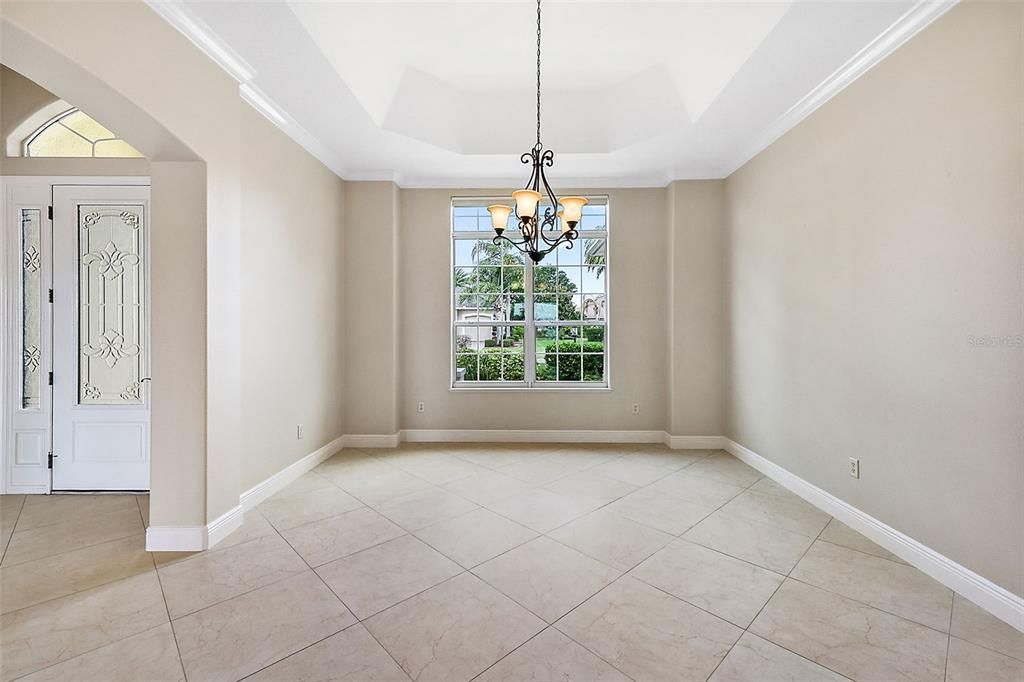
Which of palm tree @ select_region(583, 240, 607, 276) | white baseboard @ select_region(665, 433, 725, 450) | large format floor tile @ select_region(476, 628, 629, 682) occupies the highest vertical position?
palm tree @ select_region(583, 240, 607, 276)

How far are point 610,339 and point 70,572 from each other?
14.7ft

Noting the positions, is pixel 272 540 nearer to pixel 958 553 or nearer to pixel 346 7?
pixel 346 7

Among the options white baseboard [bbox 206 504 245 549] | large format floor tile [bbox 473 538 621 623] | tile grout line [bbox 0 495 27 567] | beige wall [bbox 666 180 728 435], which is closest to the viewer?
large format floor tile [bbox 473 538 621 623]

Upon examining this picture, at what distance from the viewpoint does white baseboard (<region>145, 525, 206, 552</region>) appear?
95.5 inches

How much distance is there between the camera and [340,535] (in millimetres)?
2641

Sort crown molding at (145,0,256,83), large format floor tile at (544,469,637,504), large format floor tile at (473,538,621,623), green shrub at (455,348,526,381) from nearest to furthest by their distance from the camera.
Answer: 1. large format floor tile at (473,538,621,623)
2. crown molding at (145,0,256,83)
3. large format floor tile at (544,469,637,504)
4. green shrub at (455,348,526,381)

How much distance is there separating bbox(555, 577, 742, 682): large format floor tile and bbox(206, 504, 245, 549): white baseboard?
6.95 feet

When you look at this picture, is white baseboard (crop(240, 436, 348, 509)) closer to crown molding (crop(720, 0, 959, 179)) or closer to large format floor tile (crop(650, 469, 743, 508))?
large format floor tile (crop(650, 469, 743, 508))

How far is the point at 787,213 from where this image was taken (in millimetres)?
3402

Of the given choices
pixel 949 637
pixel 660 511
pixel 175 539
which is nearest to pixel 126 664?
pixel 175 539

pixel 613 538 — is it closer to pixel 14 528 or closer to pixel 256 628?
pixel 256 628

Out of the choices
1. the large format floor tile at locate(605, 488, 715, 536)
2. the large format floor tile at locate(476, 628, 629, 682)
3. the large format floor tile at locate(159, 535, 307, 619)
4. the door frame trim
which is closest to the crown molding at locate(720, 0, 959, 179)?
the large format floor tile at locate(605, 488, 715, 536)

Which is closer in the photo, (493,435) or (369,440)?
(369,440)

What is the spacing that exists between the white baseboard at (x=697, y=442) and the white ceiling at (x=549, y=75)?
2827 millimetres
